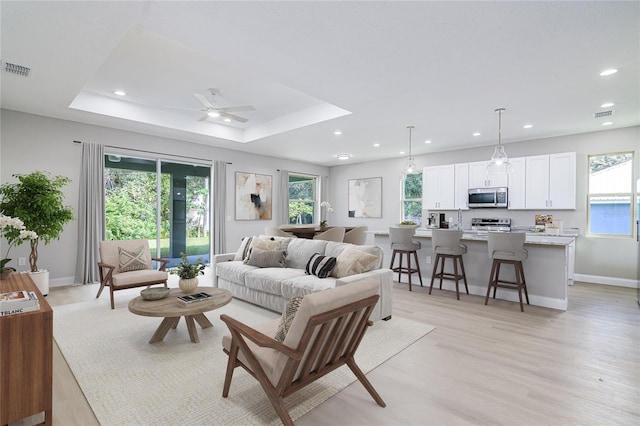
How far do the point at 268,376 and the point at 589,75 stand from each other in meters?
4.23

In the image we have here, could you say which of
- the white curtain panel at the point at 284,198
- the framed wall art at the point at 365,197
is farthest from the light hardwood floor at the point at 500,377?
the white curtain panel at the point at 284,198

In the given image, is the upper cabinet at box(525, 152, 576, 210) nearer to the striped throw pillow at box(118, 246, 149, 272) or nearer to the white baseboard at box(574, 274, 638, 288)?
the white baseboard at box(574, 274, 638, 288)

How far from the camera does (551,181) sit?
5.73 m

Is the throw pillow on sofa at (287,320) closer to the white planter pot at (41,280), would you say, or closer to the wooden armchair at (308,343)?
the wooden armchair at (308,343)

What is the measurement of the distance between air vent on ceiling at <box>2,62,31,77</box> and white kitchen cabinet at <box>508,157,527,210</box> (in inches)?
295

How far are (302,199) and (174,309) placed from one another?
669 centimetres

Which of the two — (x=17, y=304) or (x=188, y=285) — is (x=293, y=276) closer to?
(x=188, y=285)

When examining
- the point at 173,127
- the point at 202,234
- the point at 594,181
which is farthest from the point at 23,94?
the point at 594,181

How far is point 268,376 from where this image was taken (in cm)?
180

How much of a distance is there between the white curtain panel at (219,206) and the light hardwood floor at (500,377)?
4.29 m

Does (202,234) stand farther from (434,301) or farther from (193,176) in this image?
(434,301)

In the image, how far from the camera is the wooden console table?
1.71 metres

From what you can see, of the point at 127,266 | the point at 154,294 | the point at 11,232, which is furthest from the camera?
the point at 127,266

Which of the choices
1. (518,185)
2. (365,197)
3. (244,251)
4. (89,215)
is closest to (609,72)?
(518,185)
